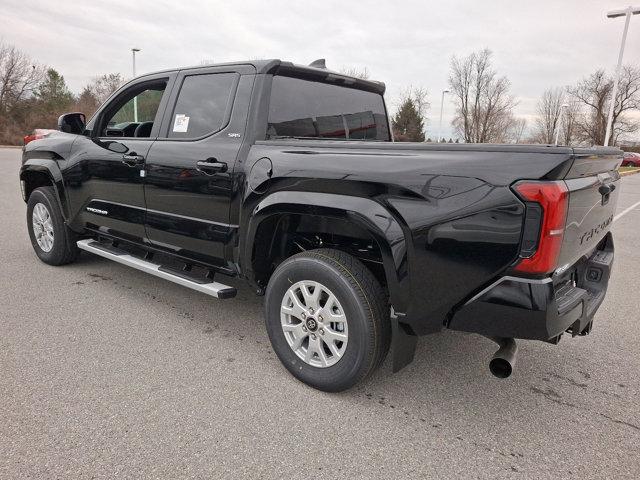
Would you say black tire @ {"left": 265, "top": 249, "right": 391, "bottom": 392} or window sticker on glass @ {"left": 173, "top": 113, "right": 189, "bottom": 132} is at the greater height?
Answer: window sticker on glass @ {"left": 173, "top": 113, "right": 189, "bottom": 132}

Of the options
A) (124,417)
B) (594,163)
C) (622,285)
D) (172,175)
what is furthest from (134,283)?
(622,285)

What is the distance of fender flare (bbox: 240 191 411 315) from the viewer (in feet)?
7.58

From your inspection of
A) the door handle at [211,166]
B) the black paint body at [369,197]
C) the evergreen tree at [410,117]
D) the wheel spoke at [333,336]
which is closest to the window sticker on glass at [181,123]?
the black paint body at [369,197]

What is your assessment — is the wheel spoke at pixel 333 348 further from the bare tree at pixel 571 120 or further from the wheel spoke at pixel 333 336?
the bare tree at pixel 571 120

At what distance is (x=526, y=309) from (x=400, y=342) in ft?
2.24

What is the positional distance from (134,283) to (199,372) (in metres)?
1.99

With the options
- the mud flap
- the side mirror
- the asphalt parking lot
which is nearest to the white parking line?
the asphalt parking lot

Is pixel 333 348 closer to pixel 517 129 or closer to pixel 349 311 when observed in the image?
pixel 349 311

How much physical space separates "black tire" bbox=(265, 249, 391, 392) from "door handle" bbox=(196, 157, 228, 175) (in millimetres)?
801

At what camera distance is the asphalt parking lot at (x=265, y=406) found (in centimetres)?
215

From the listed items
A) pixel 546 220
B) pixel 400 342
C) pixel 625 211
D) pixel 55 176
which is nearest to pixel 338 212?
pixel 400 342

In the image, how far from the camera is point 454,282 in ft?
7.20

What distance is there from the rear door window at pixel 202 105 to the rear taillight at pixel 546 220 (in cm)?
209

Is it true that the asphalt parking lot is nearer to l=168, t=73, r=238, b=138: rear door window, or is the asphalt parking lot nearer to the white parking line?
l=168, t=73, r=238, b=138: rear door window
